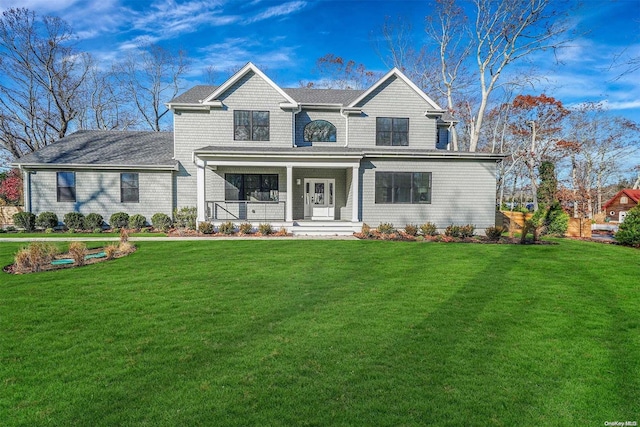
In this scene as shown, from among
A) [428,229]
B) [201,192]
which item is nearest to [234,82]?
[201,192]

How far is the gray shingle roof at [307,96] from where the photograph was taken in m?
18.4

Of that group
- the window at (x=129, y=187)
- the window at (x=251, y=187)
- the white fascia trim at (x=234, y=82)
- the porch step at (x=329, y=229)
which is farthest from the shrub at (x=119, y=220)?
the porch step at (x=329, y=229)

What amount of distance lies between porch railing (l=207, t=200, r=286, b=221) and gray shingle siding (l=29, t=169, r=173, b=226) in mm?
2406

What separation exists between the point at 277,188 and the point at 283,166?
6.85 ft

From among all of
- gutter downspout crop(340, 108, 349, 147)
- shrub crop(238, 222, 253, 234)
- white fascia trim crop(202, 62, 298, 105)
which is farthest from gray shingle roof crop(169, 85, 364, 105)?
shrub crop(238, 222, 253, 234)

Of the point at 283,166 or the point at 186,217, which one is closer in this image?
the point at 283,166

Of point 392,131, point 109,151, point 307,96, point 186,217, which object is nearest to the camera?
point 186,217

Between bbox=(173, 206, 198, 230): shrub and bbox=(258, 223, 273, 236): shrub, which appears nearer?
bbox=(258, 223, 273, 236): shrub

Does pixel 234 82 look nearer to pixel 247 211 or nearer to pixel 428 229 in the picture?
pixel 247 211

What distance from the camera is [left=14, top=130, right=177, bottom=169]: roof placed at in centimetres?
1709

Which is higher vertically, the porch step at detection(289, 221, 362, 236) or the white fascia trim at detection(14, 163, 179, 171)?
the white fascia trim at detection(14, 163, 179, 171)

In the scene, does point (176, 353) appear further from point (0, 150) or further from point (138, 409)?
point (0, 150)

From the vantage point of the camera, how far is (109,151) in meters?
18.6

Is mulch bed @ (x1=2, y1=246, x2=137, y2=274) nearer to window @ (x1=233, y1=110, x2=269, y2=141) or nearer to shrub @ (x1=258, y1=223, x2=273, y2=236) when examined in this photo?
shrub @ (x1=258, y1=223, x2=273, y2=236)
